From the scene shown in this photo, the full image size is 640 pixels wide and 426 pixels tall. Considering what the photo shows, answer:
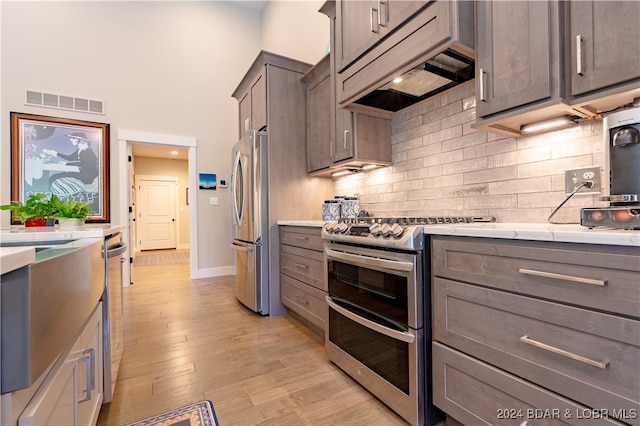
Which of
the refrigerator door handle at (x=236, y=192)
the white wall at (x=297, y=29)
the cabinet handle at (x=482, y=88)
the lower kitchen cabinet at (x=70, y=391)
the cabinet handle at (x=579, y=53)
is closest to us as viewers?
the lower kitchen cabinet at (x=70, y=391)

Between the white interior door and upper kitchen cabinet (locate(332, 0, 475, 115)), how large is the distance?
758cm

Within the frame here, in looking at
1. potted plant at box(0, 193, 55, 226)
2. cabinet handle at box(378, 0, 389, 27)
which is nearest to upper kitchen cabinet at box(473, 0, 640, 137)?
cabinet handle at box(378, 0, 389, 27)

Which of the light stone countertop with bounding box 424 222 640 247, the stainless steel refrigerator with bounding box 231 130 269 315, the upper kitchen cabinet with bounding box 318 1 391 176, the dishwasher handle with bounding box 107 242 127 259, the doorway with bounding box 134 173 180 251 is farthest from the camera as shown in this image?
the doorway with bounding box 134 173 180 251

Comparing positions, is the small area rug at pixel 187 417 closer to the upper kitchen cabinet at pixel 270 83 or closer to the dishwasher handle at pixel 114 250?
the dishwasher handle at pixel 114 250

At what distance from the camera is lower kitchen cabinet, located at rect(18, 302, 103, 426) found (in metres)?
0.61

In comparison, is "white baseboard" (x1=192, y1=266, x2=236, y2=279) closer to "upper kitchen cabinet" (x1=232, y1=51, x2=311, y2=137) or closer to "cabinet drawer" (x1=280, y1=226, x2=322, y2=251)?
"cabinet drawer" (x1=280, y1=226, x2=322, y2=251)

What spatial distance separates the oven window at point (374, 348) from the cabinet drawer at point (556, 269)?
1.52 feet

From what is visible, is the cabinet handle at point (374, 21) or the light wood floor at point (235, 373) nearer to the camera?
the light wood floor at point (235, 373)

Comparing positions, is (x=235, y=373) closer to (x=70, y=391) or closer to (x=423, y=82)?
(x=70, y=391)

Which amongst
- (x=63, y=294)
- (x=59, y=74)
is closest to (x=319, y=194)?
(x=63, y=294)

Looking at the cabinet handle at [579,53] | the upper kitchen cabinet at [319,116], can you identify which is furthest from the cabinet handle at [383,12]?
the cabinet handle at [579,53]

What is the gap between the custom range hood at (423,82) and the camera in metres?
1.70

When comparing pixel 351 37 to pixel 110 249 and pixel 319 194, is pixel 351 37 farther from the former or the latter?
pixel 110 249

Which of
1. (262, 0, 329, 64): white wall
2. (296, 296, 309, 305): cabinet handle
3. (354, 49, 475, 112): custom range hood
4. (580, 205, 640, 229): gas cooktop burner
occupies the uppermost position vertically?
(262, 0, 329, 64): white wall
